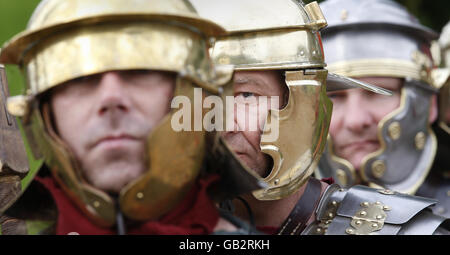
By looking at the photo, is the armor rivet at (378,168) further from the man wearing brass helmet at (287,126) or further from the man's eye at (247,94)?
the man's eye at (247,94)

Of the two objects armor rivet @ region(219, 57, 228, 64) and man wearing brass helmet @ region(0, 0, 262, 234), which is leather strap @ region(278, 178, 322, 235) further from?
man wearing brass helmet @ region(0, 0, 262, 234)

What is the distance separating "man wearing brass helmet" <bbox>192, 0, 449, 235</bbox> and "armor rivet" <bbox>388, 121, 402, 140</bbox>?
1527 mm

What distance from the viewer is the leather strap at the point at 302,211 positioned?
8.02ft

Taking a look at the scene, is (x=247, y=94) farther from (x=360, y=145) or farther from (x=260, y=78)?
(x=360, y=145)

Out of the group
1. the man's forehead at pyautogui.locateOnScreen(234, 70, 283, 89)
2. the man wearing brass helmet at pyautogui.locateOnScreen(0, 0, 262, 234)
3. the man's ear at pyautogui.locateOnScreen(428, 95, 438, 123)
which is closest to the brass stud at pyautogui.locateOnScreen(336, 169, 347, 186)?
the man's ear at pyautogui.locateOnScreen(428, 95, 438, 123)

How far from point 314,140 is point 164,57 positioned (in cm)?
94

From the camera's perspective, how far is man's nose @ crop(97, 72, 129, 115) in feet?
5.54

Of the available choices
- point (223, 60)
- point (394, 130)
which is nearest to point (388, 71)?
point (394, 130)

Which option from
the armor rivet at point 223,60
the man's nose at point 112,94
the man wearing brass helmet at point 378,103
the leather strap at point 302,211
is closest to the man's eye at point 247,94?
the armor rivet at point 223,60

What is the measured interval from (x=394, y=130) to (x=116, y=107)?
8.68ft

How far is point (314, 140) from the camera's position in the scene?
2.53m

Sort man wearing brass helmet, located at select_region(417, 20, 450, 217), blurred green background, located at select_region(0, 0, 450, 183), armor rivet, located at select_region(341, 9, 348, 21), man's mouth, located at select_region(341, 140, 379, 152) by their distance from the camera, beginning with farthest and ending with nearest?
1. man wearing brass helmet, located at select_region(417, 20, 450, 217)
2. armor rivet, located at select_region(341, 9, 348, 21)
3. man's mouth, located at select_region(341, 140, 379, 152)
4. blurred green background, located at select_region(0, 0, 450, 183)
